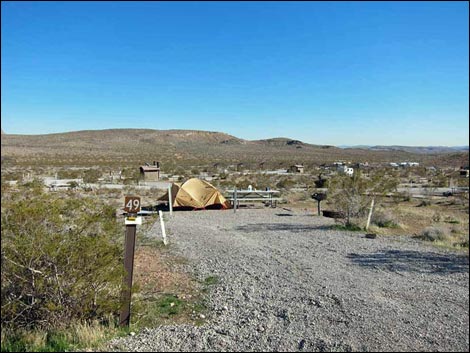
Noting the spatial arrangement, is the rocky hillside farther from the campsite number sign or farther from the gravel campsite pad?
the campsite number sign

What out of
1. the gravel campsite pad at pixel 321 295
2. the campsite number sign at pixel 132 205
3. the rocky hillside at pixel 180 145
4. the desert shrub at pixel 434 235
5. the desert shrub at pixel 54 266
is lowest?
the gravel campsite pad at pixel 321 295

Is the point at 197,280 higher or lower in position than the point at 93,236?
lower

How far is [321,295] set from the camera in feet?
21.2

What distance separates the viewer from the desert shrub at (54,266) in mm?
4688

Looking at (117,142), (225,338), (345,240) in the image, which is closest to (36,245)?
(225,338)

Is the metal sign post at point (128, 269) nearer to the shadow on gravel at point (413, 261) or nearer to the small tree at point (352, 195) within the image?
the shadow on gravel at point (413, 261)

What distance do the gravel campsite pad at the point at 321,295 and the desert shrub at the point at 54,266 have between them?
73 centimetres

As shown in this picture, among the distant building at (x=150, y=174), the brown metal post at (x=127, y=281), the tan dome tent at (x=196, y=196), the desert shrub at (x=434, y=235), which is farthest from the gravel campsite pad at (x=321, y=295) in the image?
the distant building at (x=150, y=174)

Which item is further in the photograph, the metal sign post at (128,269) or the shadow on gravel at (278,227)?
the shadow on gravel at (278,227)

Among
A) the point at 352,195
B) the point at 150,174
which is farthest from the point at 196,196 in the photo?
the point at 150,174

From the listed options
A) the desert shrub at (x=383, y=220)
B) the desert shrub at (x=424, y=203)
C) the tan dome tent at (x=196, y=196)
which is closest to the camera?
the desert shrub at (x=383, y=220)

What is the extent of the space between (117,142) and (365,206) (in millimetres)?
90818

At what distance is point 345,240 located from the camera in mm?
11281

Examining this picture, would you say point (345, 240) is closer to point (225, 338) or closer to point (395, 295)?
point (395, 295)
